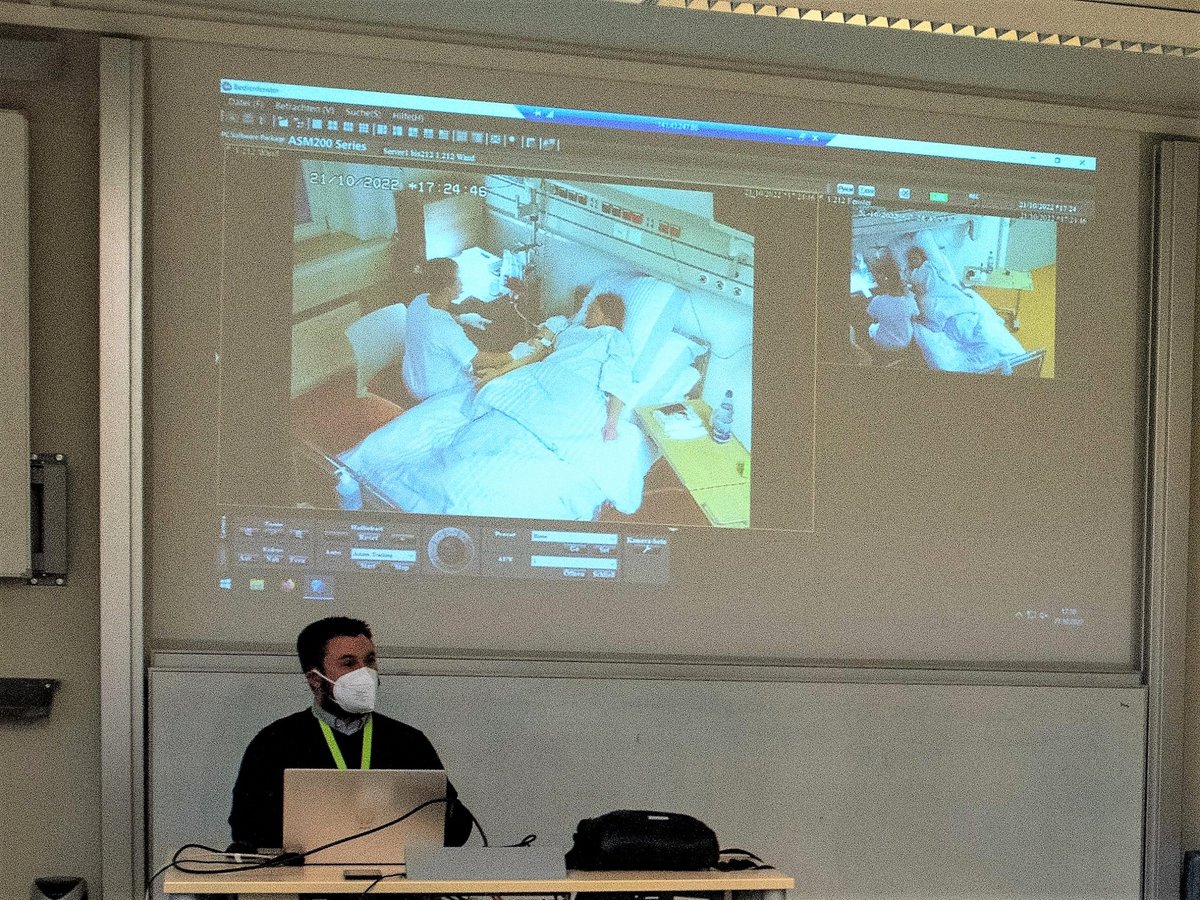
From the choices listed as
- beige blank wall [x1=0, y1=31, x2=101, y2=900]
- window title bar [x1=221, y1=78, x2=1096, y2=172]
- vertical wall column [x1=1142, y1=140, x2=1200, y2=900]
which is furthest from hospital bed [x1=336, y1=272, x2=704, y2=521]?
vertical wall column [x1=1142, y1=140, x2=1200, y2=900]

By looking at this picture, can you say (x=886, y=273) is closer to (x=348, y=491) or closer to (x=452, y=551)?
(x=452, y=551)

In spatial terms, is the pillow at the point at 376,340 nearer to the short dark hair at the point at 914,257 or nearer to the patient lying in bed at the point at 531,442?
the patient lying in bed at the point at 531,442

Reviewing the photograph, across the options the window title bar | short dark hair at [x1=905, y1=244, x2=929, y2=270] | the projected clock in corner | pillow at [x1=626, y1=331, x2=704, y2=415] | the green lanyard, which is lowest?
the green lanyard

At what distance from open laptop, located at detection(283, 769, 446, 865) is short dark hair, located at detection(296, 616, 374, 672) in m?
0.69

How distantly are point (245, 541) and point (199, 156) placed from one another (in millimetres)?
1146

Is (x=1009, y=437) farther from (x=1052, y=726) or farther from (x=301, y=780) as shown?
(x=301, y=780)

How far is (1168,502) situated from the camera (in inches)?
195

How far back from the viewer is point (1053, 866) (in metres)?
4.80

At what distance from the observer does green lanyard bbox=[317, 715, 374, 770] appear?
3.75 meters

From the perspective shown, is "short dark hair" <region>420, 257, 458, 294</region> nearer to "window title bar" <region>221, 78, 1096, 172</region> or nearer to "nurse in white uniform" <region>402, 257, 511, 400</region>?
"nurse in white uniform" <region>402, 257, 511, 400</region>

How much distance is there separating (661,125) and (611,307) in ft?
2.01

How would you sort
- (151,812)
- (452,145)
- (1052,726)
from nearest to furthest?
(151,812) → (452,145) → (1052,726)

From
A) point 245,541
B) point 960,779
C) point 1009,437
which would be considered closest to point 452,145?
point 245,541

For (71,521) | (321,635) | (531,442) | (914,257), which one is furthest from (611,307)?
(71,521)
